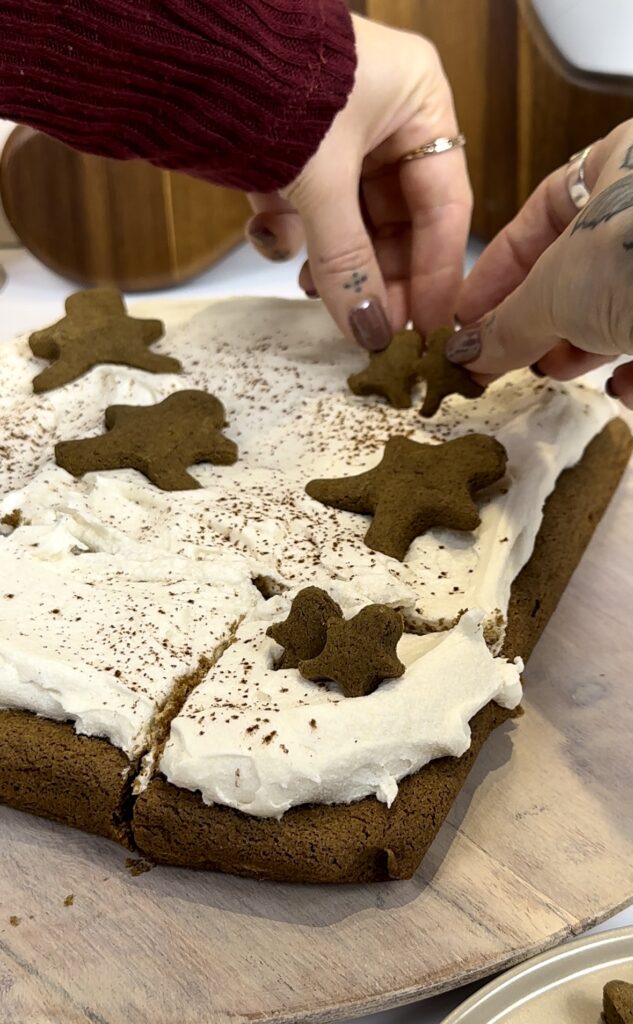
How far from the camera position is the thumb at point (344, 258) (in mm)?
2145

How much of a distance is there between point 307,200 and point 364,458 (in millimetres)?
522

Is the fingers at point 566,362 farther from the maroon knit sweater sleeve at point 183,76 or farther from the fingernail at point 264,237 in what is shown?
the fingernail at point 264,237

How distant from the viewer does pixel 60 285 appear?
3.72 m

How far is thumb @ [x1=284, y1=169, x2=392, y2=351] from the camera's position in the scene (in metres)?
2.14

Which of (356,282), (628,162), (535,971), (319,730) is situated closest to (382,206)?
(356,282)

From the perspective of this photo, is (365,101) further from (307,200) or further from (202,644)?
(202,644)

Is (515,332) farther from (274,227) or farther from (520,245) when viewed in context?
(274,227)

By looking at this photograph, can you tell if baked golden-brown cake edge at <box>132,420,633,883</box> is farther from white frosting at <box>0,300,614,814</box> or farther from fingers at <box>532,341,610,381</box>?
fingers at <box>532,341,610,381</box>

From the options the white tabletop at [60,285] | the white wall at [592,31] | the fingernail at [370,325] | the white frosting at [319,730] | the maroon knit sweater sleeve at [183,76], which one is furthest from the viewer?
the white tabletop at [60,285]

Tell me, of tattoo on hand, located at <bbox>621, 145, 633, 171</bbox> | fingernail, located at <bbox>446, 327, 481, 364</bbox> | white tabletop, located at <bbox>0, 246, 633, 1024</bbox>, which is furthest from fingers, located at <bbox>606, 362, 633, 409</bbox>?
white tabletop, located at <bbox>0, 246, 633, 1024</bbox>

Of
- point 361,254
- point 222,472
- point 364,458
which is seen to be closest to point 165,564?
point 222,472

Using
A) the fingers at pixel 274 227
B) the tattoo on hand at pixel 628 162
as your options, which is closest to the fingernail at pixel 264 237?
the fingers at pixel 274 227

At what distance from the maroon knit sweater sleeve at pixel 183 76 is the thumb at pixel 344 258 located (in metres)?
0.07

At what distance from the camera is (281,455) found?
2.19m
